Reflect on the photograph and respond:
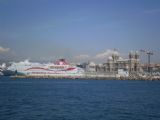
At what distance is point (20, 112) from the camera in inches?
877

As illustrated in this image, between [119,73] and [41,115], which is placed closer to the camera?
[41,115]

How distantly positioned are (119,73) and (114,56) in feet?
84.2

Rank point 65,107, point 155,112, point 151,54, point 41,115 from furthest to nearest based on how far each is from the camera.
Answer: point 151,54, point 65,107, point 155,112, point 41,115

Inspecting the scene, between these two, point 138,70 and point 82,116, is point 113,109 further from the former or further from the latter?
point 138,70

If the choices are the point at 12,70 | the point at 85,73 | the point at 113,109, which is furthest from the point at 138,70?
the point at 113,109

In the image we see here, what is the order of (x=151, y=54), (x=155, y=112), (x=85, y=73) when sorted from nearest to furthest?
(x=155, y=112), (x=85, y=73), (x=151, y=54)

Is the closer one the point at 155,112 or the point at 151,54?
the point at 155,112

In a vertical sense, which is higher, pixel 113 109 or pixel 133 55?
pixel 133 55

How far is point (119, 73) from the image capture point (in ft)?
402

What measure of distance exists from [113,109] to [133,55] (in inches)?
4748

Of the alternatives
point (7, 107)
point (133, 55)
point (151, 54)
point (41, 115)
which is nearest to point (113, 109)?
point (41, 115)

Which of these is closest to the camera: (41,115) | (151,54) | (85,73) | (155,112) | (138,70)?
(41,115)

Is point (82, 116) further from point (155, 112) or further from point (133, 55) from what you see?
point (133, 55)

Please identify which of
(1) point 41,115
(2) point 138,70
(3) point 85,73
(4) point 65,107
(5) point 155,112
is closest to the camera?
(1) point 41,115
